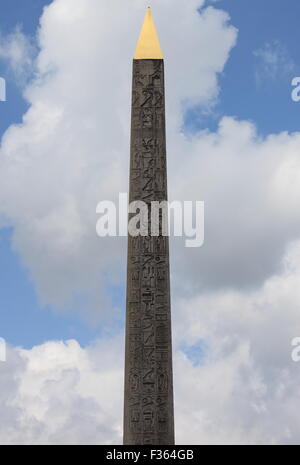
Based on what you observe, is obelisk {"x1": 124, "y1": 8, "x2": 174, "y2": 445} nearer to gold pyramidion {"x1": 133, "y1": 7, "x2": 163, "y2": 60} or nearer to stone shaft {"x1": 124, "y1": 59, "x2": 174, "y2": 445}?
stone shaft {"x1": 124, "y1": 59, "x2": 174, "y2": 445}

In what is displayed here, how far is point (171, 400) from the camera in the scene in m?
20.3

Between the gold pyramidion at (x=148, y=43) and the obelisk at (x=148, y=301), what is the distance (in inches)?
27.5

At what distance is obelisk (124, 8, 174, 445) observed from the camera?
2020 cm

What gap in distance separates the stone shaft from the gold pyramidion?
126cm

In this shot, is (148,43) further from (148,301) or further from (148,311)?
(148,311)

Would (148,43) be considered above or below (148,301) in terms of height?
above

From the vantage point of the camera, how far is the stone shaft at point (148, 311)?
2019 cm

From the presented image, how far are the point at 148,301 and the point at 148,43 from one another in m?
5.83

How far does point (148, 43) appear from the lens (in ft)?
71.8

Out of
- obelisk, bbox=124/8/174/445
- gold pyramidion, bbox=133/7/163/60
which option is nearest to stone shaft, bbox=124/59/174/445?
obelisk, bbox=124/8/174/445

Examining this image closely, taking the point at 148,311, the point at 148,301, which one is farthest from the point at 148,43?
the point at 148,311
